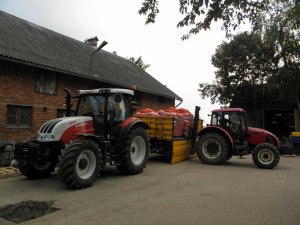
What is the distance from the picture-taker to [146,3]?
19.1ft

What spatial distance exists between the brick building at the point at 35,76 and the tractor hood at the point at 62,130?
19.1 ft

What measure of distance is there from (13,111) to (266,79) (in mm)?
16827

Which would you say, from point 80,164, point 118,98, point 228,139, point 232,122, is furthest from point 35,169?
point 232,122

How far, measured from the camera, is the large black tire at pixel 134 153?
894 cm

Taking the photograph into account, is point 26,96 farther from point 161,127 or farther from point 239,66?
point 239,66

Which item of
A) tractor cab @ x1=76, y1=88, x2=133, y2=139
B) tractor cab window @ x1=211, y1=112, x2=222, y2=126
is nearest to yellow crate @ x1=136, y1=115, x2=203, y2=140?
tractor cab window @ x1=211, y1=112, x2=222, y2=126

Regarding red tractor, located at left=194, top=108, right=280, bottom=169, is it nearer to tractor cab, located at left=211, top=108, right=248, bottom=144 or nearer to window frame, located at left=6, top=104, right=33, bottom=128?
tractor cab, located at left=211, top=108, right=248, bottom=144

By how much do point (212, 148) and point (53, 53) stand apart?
30.5 ft

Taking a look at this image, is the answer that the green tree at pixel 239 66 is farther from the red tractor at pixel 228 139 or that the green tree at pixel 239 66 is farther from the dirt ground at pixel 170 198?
the dirt ground at pixel 170 198

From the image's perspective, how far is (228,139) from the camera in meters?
11.9

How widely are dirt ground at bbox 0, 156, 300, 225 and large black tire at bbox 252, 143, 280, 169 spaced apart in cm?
85

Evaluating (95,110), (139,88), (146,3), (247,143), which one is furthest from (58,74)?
(146,3)

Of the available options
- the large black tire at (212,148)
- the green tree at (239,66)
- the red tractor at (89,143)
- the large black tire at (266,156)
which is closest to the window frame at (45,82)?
the red tractor at (89,143)

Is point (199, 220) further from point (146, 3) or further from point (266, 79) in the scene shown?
point (266, 79)
